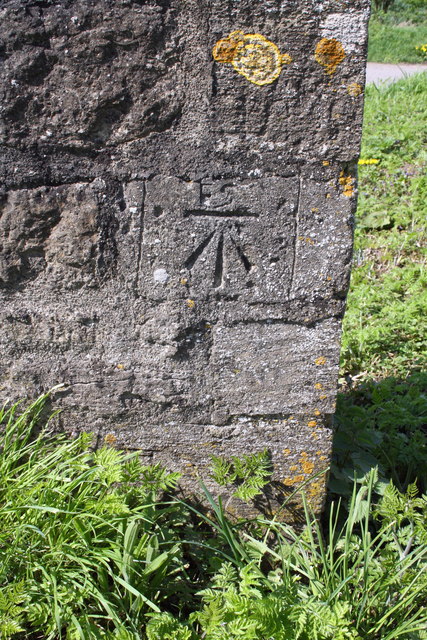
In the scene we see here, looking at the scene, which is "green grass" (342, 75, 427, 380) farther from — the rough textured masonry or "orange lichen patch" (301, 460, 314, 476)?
the rough textured masonry

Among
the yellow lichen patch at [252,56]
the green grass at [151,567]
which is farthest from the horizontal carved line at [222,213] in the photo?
the green grass at [151,567]

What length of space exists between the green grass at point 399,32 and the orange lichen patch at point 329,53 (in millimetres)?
10091

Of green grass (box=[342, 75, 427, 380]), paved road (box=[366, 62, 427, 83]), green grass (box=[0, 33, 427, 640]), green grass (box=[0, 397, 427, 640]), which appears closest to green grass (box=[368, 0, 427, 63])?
paved road (box=[366, 62, 427, 83])

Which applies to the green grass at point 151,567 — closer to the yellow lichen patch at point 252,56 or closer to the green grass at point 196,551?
the green grass at point 196,551

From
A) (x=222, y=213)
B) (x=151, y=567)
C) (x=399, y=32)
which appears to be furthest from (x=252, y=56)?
(x=399, y=32)

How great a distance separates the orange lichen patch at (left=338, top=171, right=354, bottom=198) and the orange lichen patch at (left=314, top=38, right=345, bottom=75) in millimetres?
294

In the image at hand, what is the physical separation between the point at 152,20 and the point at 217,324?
911mm

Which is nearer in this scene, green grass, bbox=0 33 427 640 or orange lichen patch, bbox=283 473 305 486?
green grass, bbox=0 33 427 640

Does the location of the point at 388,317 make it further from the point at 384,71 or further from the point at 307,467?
the point at 384,71

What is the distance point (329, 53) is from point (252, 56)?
21 centimetres

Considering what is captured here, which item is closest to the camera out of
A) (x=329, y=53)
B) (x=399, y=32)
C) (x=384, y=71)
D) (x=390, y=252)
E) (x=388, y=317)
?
(x=329, y=53)

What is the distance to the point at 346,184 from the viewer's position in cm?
178

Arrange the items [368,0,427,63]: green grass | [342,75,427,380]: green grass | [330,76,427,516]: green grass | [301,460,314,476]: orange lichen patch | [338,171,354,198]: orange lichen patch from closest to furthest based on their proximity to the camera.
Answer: [338,171,354,198]: orange lichen patch
[301,460,314,476]: orange lichen patch
[330,76,427,516]: green grass
[342,75,427,380]: green grass
[368,0,427,63]: green grass

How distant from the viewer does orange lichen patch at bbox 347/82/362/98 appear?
66.5 inches
